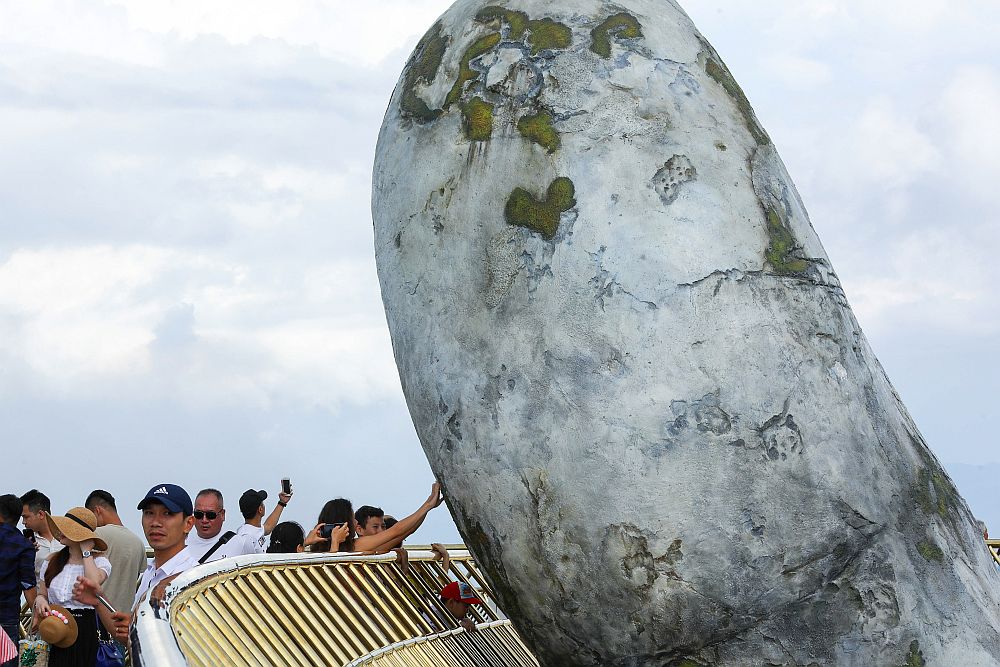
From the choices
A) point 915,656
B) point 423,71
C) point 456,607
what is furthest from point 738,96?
point 456,607

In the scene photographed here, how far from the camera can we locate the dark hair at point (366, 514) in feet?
29.0

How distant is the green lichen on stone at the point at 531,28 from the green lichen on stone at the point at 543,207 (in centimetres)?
67

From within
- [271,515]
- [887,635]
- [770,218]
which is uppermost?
[271,515]

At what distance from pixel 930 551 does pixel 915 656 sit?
425 millimetres

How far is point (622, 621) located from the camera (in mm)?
4465

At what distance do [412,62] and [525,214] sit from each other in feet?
3.95

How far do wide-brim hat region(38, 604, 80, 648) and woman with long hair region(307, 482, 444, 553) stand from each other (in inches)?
61.0

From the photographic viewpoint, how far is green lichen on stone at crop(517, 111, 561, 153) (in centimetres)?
474

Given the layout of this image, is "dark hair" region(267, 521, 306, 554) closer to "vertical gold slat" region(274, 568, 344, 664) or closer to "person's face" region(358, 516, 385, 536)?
"person's face" region(358, 516, 385, 536)

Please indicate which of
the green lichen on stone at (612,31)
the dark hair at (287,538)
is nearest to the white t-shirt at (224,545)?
the dark hair at (287,538)

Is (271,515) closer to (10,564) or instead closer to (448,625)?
(10,564)

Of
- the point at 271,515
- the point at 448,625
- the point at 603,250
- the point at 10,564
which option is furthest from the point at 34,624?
the point at 603,250

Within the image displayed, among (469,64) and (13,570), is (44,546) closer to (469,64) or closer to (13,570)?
(13,570)

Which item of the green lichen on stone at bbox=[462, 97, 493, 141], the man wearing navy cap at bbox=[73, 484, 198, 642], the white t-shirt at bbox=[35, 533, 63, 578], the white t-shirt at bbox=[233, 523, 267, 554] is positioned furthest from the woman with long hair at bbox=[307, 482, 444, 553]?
the white t-shirt at bbox=[35, 533, 63, 578]
